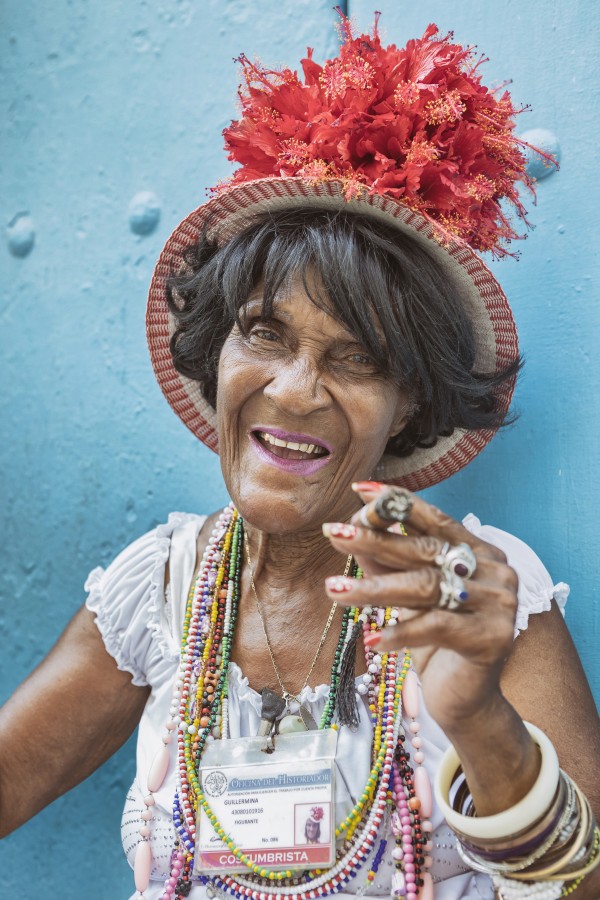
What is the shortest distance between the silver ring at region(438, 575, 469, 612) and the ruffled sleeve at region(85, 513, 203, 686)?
101 cm

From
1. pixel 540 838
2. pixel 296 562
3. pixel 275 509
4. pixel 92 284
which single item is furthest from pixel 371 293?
pixel 92 284

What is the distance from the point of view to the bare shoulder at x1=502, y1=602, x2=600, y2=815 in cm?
161

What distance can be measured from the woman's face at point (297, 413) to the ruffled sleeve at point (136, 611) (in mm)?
364

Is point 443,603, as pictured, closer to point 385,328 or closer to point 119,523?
point 385,328

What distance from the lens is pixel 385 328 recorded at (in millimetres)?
1741

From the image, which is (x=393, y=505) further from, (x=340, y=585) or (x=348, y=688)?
(x=348, y=688)

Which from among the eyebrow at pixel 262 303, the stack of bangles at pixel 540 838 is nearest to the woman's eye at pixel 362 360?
the eyebrow at pixel 262 303

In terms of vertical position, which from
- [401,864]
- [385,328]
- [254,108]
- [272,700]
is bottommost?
[401,864]

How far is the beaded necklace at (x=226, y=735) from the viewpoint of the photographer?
167cm

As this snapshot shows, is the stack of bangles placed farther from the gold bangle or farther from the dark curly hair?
the dark curly hair

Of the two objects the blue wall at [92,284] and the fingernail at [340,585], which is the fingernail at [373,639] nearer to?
the fingernail at [340,585]

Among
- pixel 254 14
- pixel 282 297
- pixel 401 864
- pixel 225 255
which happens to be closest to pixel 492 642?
pixel 401 864

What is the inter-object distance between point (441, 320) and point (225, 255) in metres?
0.46

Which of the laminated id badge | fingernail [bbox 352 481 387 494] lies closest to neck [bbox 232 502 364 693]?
the laminated id badge
